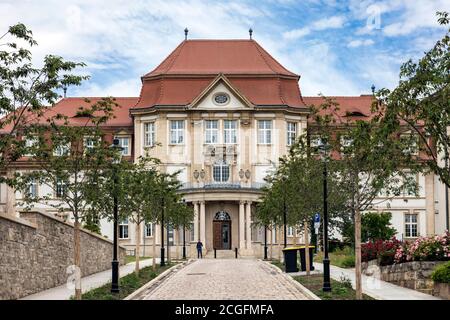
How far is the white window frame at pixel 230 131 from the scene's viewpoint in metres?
74.3

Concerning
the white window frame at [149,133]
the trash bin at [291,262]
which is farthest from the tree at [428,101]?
the white window frame at [149,133]

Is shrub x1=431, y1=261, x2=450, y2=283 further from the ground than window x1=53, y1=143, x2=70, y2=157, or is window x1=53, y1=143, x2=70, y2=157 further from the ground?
window x1=53, y1=143, x2=70, y2=157

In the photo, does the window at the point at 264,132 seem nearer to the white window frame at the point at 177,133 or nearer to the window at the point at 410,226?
the white window frame at the point at 177,133

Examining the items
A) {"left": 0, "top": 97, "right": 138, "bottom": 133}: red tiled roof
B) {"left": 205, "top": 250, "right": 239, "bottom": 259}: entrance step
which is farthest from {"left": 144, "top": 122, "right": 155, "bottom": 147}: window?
{"left": 205, "top": 250, "right": 239, "bottom": 259}: entrance step

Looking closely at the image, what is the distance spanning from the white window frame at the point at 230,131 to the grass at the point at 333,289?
140 feet

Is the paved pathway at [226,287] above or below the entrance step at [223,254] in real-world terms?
above

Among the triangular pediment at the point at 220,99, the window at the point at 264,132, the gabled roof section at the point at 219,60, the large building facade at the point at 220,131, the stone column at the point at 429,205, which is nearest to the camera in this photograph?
the triangular pediment at the point at 220,99

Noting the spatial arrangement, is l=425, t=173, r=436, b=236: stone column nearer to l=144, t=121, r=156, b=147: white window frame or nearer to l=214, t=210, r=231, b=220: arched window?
l=214, t=210, r=231, b=220: arched window

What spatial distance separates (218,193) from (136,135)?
33.9ft

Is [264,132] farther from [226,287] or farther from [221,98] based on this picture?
[226,287]

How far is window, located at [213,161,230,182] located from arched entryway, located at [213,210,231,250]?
279cm

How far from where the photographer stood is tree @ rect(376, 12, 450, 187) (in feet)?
61.2

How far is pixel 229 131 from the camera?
7444 centimetres

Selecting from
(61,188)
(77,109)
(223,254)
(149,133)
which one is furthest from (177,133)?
(61,188)
